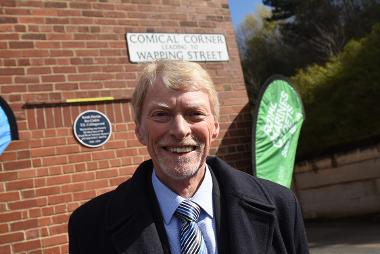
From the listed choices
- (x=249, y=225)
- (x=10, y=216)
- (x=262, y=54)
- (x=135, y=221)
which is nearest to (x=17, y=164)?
(x=10, y=216)

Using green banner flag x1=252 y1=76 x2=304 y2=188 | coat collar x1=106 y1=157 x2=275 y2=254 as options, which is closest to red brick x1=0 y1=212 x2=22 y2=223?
green banner flag x1=252 y1=76 x2=304 y2=188

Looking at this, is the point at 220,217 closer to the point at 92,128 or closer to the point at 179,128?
the point at 179,128

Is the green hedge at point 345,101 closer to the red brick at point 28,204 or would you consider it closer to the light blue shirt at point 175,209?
the red brick at point 28,204

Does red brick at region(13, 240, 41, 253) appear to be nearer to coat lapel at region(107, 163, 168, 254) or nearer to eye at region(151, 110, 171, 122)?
coat lapel at region(107, 163, 168, 254)

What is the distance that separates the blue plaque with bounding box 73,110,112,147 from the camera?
167 inches

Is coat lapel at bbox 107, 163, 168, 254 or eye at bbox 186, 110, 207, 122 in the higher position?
eye at bbox 186, 110, 207, 122

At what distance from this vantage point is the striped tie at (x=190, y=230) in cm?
167

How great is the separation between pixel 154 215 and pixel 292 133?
11.8 ft

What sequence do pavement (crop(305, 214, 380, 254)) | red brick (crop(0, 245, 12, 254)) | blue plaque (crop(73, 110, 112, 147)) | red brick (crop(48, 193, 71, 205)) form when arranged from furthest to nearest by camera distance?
pavement (crop(305, 214, 380, 254)) < blue plaque (crop(73, 110, 112, 147)) < red brick (crop(48, 193, 71, 205)) < red brick (crop(0, 245, 12, 254))

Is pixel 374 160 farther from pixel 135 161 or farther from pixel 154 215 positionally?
pixel 154 215

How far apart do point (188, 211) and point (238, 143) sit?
3.35 metres

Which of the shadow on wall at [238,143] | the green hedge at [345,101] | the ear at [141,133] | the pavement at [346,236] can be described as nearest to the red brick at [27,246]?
the shadow on wall at [238,143]

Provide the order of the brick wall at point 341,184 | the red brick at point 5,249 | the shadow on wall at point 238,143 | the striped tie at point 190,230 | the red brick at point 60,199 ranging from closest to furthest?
the striped tie at point 190,230 → the red brick at point 5,249 → the red brick at point 60,199 → the shadow on wall at point 238,143 → the brick wall at point 341,184

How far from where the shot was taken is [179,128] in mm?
1737
